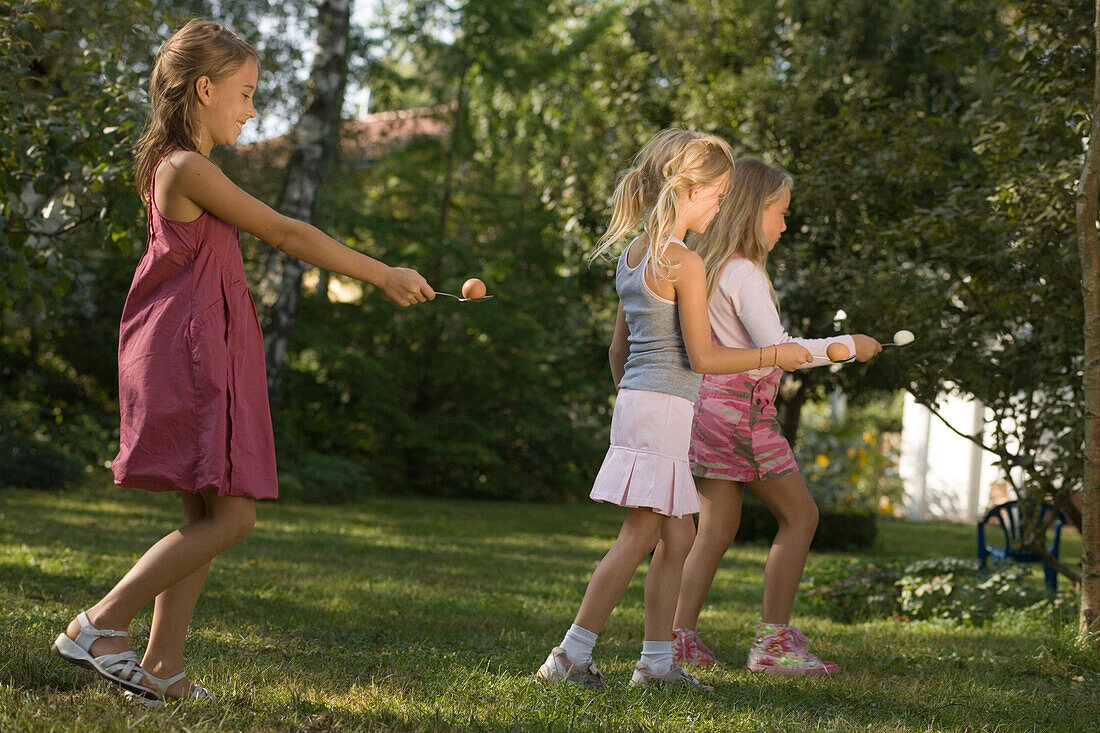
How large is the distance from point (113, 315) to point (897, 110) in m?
11.1

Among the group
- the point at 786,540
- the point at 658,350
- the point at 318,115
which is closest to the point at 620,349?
the point at 658,350

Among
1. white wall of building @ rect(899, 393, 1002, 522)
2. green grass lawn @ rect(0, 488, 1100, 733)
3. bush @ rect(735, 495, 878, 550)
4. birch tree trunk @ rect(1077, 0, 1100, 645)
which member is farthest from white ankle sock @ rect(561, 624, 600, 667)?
white wall of building @ rect(899, 393, 1002, 522)

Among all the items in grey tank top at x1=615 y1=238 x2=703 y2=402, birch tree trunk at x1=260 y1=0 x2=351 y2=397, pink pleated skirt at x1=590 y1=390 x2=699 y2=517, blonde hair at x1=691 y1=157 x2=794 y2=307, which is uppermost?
birch tree trunk at x1=260 y1=0 x2=351 y2=397

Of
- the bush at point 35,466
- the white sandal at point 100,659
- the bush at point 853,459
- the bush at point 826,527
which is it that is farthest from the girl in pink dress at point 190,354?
the bush at point 853,459

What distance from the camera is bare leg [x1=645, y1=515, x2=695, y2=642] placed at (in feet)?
11.5

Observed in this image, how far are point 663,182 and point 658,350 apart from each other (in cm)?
53

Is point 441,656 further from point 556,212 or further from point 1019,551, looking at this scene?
point 556,212

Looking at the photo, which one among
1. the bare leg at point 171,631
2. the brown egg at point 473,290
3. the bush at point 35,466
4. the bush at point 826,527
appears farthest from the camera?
the bush at point 826,527

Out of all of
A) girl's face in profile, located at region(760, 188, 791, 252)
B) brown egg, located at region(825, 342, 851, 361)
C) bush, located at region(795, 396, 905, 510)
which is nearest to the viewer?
brown egg, located at region(825, 342, 851, 361)

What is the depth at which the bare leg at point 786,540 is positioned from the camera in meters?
3.98

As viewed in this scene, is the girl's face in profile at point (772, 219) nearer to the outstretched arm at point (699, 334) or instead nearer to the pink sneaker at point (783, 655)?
the outstretched arm at point (699, 334)

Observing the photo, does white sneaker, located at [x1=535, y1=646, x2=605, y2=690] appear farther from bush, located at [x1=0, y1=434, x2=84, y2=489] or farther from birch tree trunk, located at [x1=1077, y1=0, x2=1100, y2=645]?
bush, located at [x1=0, y1=434, x2=84, y2=489]

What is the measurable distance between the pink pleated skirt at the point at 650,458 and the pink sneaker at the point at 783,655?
0.88 m

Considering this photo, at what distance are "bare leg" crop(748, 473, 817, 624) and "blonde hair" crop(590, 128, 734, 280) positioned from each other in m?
1.07
